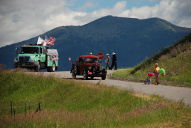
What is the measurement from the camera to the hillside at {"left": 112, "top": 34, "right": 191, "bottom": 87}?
33.0 meters

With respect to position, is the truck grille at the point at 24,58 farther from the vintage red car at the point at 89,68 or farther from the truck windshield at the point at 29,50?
the vintage red car at the point at 89,68

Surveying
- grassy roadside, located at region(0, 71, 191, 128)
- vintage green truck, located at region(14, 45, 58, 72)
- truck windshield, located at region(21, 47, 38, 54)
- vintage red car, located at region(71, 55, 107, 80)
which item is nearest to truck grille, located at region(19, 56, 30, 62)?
vintage green truck, located at region(14, 45, 58, 72)

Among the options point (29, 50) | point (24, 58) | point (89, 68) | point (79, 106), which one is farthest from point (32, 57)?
point (79, 106)

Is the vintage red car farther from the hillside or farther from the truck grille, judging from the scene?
the truck grille

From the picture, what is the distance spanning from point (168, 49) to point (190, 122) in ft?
99.5

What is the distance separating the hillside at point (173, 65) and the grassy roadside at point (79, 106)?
1023 centimetres

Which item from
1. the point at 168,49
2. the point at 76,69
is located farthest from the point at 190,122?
the point at 168,49

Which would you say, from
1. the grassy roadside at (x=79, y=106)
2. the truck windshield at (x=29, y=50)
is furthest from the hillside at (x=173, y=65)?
the grassy roadside at (x=79, y=106)

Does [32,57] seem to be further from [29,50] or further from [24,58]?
[29,50]

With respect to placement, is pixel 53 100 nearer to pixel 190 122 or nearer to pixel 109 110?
pixel 109 110

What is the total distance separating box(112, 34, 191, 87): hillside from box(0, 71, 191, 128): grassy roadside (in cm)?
1023

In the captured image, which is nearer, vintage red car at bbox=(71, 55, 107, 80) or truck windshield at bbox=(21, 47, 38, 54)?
vintage red car at bbox=(71, 55, 107, 80)

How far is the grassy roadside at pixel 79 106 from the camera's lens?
14.5m

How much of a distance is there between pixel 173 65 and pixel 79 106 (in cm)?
1839
